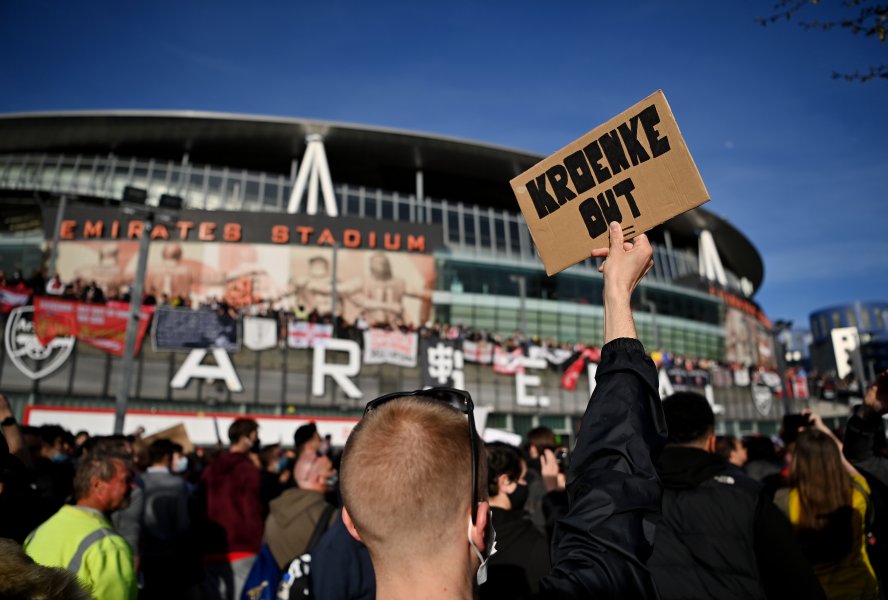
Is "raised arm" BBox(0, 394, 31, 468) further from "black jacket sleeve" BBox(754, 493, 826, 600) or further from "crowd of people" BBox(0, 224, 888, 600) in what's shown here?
"black jacket sleeve" BBox(754, 493, 826, 600)

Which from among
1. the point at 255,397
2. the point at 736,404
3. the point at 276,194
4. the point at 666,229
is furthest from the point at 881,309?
the point at 255,397

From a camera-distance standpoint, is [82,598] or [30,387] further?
[30,387]

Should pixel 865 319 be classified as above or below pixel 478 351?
above

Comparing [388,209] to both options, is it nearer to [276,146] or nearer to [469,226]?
[469,226]

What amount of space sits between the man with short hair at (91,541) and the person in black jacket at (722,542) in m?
2.93

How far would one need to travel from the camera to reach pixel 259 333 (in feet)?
70.3

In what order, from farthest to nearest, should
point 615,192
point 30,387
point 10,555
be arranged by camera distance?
point 30,387
point 615,192
point 10,555

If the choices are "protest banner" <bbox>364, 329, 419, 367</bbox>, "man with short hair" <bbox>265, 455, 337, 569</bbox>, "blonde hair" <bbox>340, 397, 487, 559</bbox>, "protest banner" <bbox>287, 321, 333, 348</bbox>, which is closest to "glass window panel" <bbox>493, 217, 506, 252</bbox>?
"protest banner" <bbox>364, 329, 419, 367</bbox>

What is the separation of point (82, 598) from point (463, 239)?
147ft

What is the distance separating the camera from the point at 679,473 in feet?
9.80

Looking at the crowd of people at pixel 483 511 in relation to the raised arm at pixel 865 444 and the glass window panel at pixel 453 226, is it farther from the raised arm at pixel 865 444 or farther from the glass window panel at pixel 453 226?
the glass window panel at pixel 453 226

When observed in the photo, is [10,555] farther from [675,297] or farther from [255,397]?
[675,297]

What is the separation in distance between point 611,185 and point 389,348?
21225mm

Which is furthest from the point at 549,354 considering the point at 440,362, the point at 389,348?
the point at 389,348
